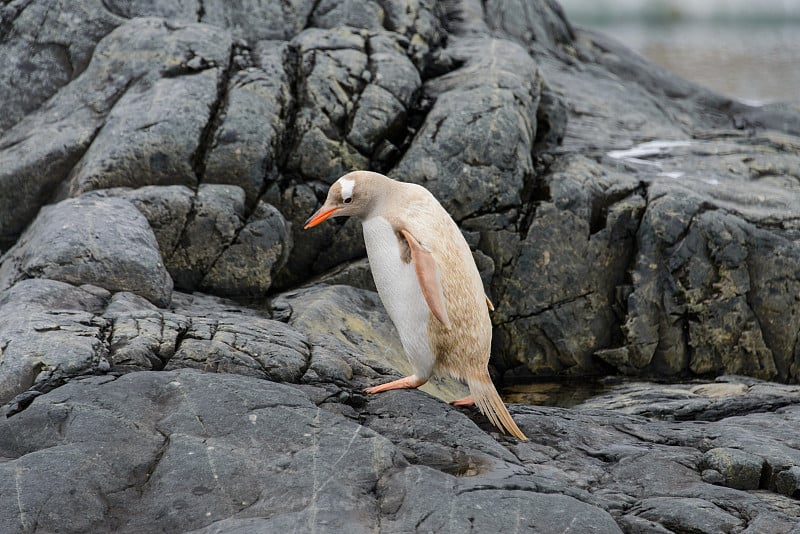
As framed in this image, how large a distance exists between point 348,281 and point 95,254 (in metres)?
2.22

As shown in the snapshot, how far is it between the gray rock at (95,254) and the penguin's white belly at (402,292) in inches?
67.5

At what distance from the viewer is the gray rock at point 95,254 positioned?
16.8 ft

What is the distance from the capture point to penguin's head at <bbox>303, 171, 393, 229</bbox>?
4574 millimetres

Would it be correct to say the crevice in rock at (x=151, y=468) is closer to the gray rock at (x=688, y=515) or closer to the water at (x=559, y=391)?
the gray rock at (x=688, y=515)

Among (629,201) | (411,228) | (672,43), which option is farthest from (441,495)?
(672,43)

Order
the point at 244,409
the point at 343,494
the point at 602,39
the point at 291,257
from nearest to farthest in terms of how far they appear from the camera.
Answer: the point at 343,494
the point at 244,409
the point at 291,257
the point at 602,39

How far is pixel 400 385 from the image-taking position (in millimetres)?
4461

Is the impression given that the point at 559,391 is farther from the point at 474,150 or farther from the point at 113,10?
the point at 113,10

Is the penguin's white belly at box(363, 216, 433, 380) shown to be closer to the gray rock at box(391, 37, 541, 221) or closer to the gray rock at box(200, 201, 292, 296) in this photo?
the gray rock at box(200, 201, 292, 296)

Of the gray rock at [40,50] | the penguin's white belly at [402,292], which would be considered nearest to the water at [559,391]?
the penguin's white belly at [402,292]

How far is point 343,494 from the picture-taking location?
3.38 m

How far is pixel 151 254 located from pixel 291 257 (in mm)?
1777

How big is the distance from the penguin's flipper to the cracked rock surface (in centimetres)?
55

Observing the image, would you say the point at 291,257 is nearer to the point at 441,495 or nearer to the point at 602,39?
the point at 441,495
